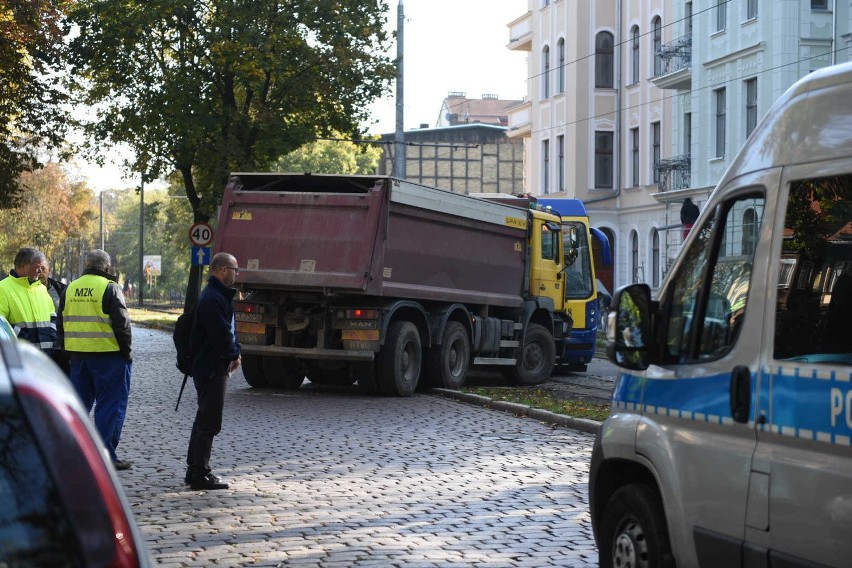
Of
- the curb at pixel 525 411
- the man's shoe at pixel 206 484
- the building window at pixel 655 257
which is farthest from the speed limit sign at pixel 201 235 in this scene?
the man's shoe at pixel 206 484

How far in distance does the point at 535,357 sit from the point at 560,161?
99.6 ft

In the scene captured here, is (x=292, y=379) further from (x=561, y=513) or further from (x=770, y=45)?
(x=770, y=45)

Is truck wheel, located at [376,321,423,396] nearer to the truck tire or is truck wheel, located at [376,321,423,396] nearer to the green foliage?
the truck tire

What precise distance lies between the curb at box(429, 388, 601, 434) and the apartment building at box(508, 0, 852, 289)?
14767mm

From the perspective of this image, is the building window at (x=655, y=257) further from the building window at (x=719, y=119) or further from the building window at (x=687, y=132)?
the building window at (x=719, y=119)

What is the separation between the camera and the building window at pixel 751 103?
1396 inches

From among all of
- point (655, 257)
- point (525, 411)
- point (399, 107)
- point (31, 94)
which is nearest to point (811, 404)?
point (525, 411)

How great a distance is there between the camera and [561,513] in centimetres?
958

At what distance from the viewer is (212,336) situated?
34.9 ft

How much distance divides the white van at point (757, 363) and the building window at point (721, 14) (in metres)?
32.7

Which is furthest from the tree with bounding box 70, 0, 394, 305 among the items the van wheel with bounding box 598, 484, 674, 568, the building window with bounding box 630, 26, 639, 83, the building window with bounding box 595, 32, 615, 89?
the van wheel with bounding box 598, 484, 674, 568

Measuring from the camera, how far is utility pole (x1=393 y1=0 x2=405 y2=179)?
3183 centimetres

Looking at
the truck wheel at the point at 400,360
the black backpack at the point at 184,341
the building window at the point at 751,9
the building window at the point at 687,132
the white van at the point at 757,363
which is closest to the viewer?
the white van at the point at 757,363

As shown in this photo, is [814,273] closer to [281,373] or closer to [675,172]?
[281,373]
